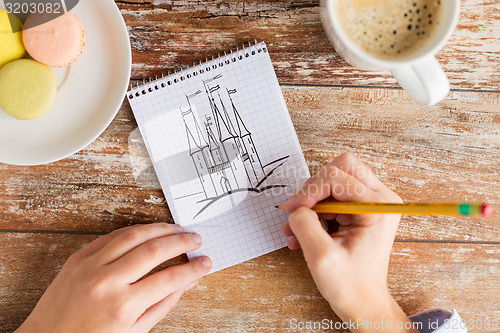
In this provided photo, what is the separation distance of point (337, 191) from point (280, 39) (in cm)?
28

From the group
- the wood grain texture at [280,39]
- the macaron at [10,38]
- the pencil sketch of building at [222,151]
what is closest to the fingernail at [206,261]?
the pencil sketch of building at [222,151]

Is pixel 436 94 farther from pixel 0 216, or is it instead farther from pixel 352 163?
pixel 0 216

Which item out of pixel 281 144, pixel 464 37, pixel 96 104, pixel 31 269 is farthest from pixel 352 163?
pixel 31 269

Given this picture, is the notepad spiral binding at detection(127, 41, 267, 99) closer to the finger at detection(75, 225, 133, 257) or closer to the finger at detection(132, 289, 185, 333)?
the finger at detection(75, 225, 133, 257)

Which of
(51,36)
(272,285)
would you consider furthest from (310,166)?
(51,36)

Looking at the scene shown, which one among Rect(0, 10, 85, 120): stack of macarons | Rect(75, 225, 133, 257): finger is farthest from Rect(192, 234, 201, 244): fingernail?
Rect(0, 10, 85, 120): stack of macarons

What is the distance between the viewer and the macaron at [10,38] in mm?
627

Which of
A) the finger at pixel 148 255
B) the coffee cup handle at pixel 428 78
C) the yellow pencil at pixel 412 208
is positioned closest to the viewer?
the yellow pencil at pixel 412 208

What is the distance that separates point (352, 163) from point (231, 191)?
212 millimetres

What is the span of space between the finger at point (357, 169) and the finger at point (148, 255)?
0.28 m

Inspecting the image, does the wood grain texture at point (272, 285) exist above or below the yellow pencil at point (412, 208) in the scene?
below

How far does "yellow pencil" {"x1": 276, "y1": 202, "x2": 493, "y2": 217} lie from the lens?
0.43 metres

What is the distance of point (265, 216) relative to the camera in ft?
2.37

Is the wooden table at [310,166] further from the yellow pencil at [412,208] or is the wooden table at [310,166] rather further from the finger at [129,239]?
the yellow pencil at [412,208]
